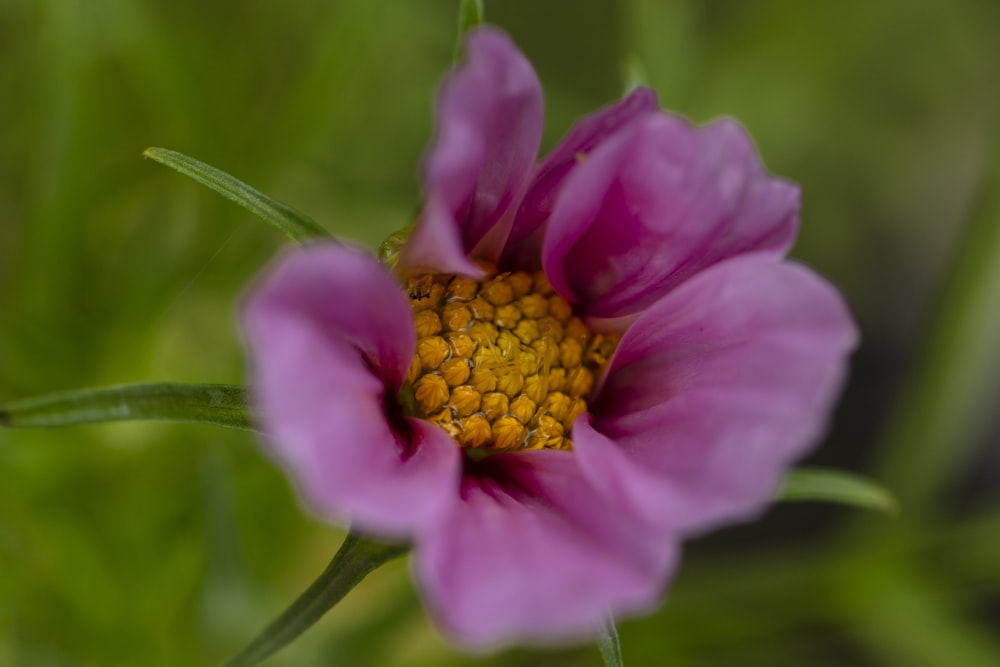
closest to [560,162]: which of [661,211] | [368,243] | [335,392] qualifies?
[661,211]

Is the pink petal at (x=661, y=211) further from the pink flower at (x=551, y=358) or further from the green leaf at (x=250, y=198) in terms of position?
the green leaf at (x=250, y=198)

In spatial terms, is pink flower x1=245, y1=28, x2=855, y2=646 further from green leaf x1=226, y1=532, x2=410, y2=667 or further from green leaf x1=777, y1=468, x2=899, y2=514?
green leaf x1=777, y1=468, x2=899, y2=514

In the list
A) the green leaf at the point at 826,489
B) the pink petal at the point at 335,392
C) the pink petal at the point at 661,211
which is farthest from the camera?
the green leaf at the point at 826,489

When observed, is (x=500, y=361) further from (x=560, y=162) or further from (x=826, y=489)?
(x=826, y=489)

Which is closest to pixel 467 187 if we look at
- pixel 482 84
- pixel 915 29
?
pixel 482 84

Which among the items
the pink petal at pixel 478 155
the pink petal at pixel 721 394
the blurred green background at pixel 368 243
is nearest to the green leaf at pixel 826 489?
the pink petal at pixel 721 394

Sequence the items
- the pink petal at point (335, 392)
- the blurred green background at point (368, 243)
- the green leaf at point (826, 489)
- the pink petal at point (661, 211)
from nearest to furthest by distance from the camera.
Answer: the pink petal at point (335, 392) < the pink petal at point (661, 211) < the green leaf at point (826, 489) < the blurred green background at point (368, 243)

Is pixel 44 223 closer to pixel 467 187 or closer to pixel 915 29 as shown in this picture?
pixel 467 187
